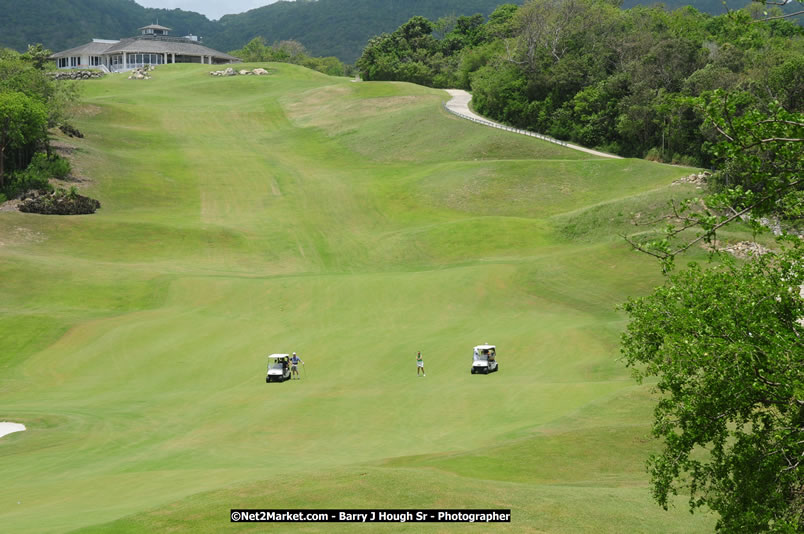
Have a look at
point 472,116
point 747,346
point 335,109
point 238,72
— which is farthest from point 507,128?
point 747,346

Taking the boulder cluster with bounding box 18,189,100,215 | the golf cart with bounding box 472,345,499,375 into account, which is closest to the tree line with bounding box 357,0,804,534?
the golf cart with bounding box 472,345,499,375

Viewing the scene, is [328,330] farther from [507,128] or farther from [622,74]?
Answer: [622,74]

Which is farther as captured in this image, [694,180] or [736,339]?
[694,180]

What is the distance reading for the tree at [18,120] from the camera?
8100cm

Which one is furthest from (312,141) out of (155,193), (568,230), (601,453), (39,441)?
(601,453)

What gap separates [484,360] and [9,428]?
70.9 ft

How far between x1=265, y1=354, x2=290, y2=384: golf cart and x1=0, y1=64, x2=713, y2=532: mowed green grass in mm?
853

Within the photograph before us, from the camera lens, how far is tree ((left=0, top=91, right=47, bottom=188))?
81.0 m

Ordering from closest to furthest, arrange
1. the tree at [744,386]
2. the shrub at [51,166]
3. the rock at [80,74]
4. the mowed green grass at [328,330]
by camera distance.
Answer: the tree at [744,386]
the mowed green grass at [328,330]
the shrub at [51,166]
the rock at [80,74]

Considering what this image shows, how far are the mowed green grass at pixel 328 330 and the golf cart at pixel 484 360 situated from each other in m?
0.92

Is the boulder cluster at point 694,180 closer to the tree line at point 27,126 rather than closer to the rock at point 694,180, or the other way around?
the rock at point 694,180

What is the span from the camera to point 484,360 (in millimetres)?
42375

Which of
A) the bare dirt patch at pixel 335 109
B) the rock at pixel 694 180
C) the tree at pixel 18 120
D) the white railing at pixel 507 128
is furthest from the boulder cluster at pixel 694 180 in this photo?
the tree at pixel 18 120

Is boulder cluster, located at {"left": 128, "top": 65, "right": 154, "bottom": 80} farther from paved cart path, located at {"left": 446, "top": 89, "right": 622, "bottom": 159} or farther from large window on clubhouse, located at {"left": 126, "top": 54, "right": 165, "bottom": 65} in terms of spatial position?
paved cart path, located at {"left": 446, "top": 89, "right": 622, "bottom": 159}
